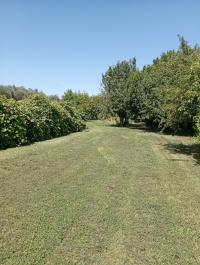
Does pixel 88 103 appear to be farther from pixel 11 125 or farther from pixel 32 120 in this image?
pixel 11 125

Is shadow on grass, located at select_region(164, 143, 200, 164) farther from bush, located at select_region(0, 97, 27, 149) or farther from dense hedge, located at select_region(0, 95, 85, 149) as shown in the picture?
bush, located at select_region(0, 97, 27, 149)

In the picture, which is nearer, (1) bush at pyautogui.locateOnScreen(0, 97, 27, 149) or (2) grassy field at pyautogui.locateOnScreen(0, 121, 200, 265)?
(2) grassy field at pyautogui.locateOnScreen(0, 121, 200, 265)

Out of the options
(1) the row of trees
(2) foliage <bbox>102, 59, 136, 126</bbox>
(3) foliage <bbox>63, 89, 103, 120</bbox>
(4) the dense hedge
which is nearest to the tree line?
(4) the dense hedge

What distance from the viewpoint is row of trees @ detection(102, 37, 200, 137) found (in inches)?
572

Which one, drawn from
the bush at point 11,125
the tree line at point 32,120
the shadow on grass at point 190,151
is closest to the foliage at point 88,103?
the tree line at point 32,120

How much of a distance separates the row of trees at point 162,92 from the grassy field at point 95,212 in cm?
373

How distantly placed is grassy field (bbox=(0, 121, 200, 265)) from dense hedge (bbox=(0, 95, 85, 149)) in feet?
7.12

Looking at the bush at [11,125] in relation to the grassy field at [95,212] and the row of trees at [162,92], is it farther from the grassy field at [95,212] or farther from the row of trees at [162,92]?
the row of trees at [162,92]

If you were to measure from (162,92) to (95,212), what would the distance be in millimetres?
15834

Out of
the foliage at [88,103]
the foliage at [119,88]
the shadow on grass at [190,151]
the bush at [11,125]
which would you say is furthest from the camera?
the foliage at [88,103]

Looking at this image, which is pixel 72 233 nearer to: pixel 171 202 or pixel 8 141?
pixel 171 202

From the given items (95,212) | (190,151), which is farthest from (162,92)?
(95,212)

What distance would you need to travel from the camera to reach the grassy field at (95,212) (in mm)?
5230

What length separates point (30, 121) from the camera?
54.4 ft
